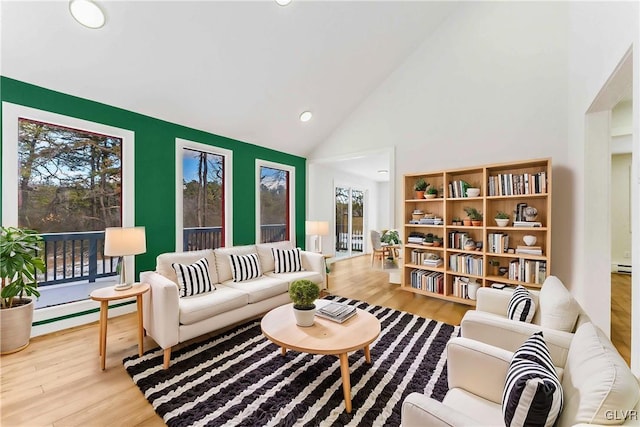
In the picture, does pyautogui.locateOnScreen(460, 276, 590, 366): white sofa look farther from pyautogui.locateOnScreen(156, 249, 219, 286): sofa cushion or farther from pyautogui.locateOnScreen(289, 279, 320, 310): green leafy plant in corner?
pyautogui.locateOnScreen(156, 249, 219, 286): sofa cushion

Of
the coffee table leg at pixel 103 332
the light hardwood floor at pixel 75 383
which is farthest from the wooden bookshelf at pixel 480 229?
the coffee table leg at pixel 103 332

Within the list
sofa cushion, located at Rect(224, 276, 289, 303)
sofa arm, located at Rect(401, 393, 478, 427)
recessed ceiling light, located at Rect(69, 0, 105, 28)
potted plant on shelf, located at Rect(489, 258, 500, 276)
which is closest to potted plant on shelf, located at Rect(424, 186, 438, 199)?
potted plant on shelf, located at Rect(489, 258, 500, 276)

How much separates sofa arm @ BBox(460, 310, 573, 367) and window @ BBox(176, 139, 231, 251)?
3548 millimetres

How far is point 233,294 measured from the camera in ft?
8.83

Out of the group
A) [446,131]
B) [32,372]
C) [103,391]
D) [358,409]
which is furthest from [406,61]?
[32,372]

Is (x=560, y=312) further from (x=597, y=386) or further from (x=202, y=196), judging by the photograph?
(x=202, y=196)

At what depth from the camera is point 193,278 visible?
2.68 m

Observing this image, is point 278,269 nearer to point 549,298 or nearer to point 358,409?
point 358,409

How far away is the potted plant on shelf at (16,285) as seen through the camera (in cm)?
224

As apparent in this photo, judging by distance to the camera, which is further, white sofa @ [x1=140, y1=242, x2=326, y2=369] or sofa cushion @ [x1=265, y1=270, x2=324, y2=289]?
sofa cushion @ [x1=265, y1=270, x2=324, y2=289]

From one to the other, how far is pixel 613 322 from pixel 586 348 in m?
2.95

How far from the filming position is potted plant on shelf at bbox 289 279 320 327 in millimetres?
1999

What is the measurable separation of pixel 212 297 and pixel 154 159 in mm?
2032

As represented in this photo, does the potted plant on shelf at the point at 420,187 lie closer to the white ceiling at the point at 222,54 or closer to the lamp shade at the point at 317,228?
the lamp shade at the point at 317,228
